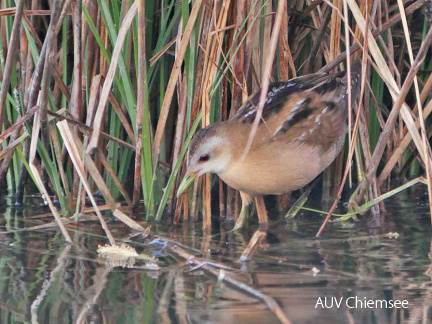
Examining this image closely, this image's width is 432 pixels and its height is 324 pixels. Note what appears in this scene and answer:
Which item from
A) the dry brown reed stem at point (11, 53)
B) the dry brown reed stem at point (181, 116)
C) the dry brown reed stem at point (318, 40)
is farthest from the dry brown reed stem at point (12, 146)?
the dry brown reed stem at point (318, 40)

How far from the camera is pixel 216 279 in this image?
2.82 meters

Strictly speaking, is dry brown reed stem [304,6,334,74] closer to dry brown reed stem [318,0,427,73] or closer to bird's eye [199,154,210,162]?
dry brown reed stem [318,0,427,73]

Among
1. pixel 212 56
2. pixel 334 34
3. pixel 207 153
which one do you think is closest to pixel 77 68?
pixel 212 56

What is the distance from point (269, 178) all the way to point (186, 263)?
79 centimetres

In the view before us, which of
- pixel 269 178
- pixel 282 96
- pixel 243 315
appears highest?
pixel 282 96

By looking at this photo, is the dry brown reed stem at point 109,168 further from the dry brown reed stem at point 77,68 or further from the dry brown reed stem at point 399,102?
the dry brown reed stem at point 399,102

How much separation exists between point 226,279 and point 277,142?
1.09 metres

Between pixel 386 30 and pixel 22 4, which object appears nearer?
pixel 22 4

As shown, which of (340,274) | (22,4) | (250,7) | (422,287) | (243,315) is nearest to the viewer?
(243,315)

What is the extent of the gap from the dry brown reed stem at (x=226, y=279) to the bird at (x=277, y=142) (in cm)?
50

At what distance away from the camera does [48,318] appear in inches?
94.6

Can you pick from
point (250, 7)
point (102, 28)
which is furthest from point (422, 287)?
point (102, 28)

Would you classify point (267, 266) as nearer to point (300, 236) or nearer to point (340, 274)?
point (340, 274)

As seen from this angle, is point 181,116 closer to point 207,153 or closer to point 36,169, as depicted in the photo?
point 207,153
